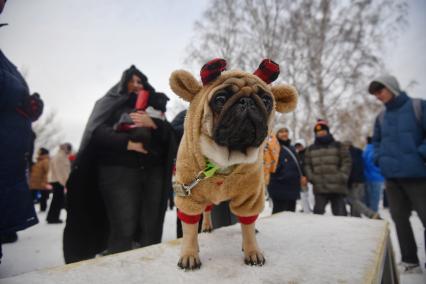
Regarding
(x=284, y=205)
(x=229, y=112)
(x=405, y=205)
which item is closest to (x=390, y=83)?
(x=405, y=205)

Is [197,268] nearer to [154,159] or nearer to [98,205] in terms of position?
[154,159]

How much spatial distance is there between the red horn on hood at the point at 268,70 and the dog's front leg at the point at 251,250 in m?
0.84

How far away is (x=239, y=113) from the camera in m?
1.12

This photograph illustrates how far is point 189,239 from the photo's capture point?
1.29 meters

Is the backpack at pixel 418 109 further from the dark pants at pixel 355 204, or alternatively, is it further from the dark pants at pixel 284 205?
the dark pants at pixel 355 204

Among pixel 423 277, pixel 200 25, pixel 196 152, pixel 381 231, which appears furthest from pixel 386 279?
pixel 200 25

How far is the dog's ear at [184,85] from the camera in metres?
1.31

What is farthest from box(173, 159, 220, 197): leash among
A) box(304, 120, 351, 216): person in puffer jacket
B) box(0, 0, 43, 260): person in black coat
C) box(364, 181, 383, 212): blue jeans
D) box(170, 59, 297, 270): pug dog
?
box(364, 181, 383, 212): blue jeans

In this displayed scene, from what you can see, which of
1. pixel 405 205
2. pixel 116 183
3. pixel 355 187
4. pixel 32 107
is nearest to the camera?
pixel 32 107

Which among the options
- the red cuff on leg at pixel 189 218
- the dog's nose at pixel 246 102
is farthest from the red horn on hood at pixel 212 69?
the red cuff on leg at pixel 189 218

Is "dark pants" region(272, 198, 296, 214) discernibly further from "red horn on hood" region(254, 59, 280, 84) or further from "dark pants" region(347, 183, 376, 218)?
"red horn on hood" region(254, 59, 280, 84)

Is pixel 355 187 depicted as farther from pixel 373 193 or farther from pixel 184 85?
pixel 184 85

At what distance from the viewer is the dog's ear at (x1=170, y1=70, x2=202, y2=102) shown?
4.31ft

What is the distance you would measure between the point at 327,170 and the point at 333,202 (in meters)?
0.62
